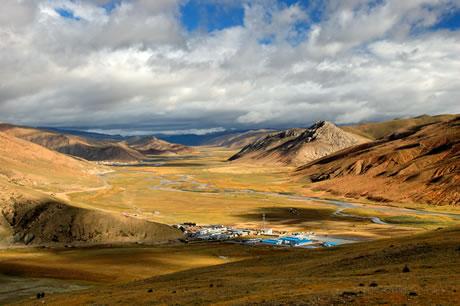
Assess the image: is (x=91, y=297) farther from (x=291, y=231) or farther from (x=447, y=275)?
(x=291, y=231)

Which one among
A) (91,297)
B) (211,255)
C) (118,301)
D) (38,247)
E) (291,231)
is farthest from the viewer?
(291,231)

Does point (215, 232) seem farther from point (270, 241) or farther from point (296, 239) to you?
point (296, 239)

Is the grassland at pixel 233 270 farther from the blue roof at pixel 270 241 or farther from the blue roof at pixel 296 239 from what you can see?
the blue roof at pixel 296 239

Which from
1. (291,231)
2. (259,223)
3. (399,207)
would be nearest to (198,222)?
(259,223)

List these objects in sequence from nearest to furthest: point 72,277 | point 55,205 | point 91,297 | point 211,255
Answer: point 91,297 → point 72,277 → point 211,255 → point 55,205

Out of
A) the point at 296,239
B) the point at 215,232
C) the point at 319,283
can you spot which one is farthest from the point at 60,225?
the point at 319,283

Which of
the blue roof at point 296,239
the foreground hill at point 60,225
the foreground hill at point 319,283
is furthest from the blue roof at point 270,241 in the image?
the foreground hill at point 319,283

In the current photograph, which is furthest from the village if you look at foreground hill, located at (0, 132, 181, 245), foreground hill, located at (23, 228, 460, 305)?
foreground hill, located at (23, 228, 460, 305)
